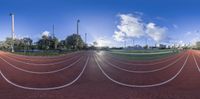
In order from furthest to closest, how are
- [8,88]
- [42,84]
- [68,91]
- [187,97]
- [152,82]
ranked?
1. [152,82]
2. [42,84]
3. [8,88]
4. [68,91]
5. [187,97]

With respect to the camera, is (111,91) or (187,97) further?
(111,91)

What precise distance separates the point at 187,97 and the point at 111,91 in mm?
2366

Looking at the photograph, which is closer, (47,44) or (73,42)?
(47,44)

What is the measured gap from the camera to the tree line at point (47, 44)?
47.4 metres

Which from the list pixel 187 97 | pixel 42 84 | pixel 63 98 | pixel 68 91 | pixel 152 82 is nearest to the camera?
pixel 63 98

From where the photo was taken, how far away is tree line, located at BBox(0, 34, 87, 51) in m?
47.4

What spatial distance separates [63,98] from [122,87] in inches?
105

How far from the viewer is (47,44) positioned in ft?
159

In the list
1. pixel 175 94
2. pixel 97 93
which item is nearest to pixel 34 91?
pixel 97 93

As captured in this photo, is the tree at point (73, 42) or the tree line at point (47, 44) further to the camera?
the tree at point (73, 42)

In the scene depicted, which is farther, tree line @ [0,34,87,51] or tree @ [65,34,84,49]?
tree @ [65,34,84,49]

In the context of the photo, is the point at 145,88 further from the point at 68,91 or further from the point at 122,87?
the point at 68,91

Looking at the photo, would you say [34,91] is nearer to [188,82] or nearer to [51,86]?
[51,86]

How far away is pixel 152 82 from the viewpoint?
10.9 metres
